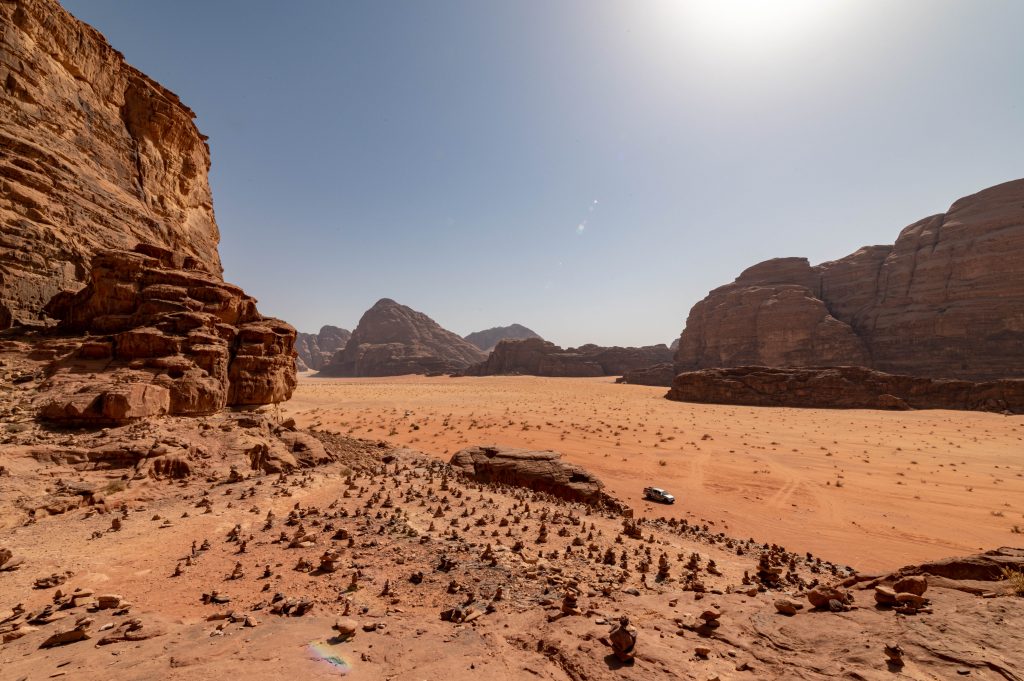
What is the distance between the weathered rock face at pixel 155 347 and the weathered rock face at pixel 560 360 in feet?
256

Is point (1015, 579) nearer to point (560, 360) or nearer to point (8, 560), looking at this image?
point (8, 560)

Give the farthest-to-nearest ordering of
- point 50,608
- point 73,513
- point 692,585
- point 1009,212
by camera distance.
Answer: point 1009,212 < point 73,513 < point 692,585 < point 50,608

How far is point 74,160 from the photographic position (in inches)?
574

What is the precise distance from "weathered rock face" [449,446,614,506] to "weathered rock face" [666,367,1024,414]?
3562 cm

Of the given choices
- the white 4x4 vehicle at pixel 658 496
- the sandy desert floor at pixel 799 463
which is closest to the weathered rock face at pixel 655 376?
the sandy desert floor at pixel 799 463

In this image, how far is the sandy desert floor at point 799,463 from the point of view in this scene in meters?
10.4

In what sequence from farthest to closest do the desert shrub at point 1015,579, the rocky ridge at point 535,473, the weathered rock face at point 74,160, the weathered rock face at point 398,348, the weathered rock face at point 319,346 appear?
the weathered rock face at point 319,346, the weathered rock face at point 398,348, the rocky ridge at point 535,473, the weathered rock face at point 74,160, the desert shrub at point 1015,579

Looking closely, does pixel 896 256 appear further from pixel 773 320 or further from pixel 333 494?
pixel 333 494

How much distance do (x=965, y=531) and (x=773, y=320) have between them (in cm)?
5974

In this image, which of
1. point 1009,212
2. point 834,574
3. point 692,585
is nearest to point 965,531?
point 834,574

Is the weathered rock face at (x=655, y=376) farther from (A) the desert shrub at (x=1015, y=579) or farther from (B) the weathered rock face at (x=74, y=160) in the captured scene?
(A) the desert shrub at (x=1015, y=579)

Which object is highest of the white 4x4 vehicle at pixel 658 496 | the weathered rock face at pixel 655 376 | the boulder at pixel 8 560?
the weathered rock face at pixel 655 376

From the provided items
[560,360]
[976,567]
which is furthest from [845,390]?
[560,360]

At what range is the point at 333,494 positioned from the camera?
369 inches
